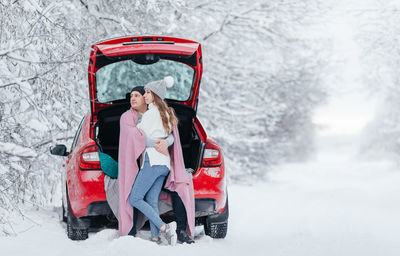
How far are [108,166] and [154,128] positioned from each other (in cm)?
62

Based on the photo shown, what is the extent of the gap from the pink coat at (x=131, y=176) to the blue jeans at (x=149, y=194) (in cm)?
7

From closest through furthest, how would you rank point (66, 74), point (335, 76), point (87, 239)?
point (87, 239) → point (66, 74) → point (335, 76)

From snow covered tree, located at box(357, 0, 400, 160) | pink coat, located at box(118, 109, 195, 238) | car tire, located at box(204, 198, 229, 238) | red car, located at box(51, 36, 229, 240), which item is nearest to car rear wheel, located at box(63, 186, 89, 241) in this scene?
red car, located at box(51, 36, 229, 240)

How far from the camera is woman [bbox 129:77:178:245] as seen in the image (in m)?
5.53

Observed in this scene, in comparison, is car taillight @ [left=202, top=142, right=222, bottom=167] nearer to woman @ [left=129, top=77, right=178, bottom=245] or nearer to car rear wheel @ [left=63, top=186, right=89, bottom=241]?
woman @ [left=129, top=77, right=178, bottom=245]

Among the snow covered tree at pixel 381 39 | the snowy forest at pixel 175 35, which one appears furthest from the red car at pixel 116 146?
the snow covered tree at pixel 381 39

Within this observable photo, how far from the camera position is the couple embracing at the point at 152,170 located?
5.54 meters

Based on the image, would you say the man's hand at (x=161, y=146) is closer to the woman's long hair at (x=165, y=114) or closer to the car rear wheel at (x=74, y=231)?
the woman's long hair at (x=165, y=114)

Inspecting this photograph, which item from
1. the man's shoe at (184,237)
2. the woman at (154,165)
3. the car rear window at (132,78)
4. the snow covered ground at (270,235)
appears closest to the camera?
the snow covered ground at (270,235)

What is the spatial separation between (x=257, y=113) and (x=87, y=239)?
10.4m

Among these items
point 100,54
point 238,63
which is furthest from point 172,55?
point 238,63

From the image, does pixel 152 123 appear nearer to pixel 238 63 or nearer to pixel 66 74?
pixel 66 74

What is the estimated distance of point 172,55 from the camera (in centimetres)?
602

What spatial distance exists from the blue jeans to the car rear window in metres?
1.29
